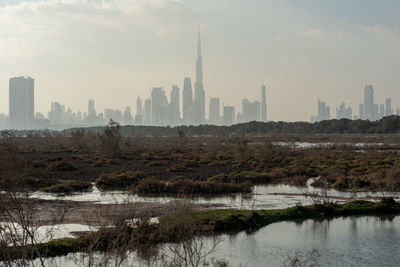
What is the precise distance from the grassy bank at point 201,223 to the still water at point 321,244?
0.59 m

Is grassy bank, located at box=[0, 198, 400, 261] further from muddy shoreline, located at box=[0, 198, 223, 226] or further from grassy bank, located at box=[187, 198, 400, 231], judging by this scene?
muddy shoreline, located at box=[0, 198, 223, 226]

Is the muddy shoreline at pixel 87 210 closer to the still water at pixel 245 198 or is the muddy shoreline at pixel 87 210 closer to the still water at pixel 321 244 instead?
the still water at pixel 245 198

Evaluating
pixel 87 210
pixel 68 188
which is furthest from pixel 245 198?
pixel 68 188

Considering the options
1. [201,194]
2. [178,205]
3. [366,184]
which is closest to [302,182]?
[366,184]

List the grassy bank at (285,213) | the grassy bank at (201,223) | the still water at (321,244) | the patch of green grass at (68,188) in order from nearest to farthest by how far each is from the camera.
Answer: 1. the grassy bank at (201,223)
2. the still water at (321,244)
3. the grassy bank at (285,213)
4. the patch of green grass at (68,188)

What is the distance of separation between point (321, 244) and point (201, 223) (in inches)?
185

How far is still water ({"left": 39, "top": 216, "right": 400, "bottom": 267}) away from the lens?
1662cm

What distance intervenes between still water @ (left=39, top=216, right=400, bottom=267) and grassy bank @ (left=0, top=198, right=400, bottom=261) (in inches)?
23.2

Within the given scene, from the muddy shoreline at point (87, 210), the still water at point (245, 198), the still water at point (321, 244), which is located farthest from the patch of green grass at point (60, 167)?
the still water at point (321, 244)

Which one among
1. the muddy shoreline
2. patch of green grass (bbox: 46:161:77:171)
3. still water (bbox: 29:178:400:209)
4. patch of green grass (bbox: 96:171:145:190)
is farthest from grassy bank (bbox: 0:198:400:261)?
patch of green grass (bbox: 46:161:77:171)

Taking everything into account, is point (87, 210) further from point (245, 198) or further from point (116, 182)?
point (116, 182)

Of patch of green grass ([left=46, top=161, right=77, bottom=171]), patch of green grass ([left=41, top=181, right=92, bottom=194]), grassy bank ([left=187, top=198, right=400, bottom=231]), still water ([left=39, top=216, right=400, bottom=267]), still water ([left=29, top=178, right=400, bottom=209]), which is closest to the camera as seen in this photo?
still water ([left=39, top=216, right=400, bottom=267])

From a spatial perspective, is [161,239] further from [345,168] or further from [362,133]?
[362,133]

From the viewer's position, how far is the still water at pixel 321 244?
16625 millimetres
